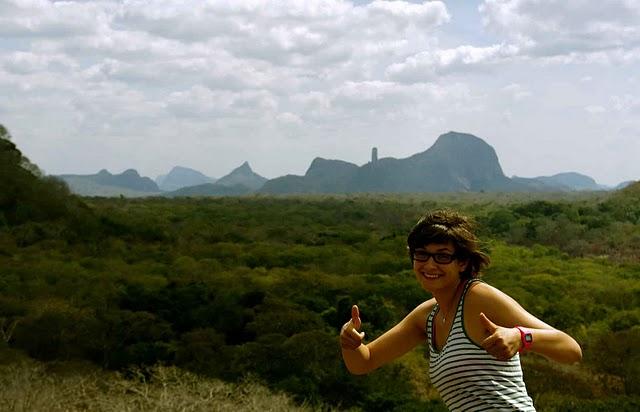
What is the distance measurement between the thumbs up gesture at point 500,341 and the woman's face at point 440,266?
0.92ft

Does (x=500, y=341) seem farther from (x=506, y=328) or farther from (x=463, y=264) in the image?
(x=463, y=264)

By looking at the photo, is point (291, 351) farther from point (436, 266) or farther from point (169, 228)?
point (169, 228)

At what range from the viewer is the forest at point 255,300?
19.6 metres

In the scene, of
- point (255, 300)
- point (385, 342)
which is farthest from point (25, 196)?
point (385, 342)

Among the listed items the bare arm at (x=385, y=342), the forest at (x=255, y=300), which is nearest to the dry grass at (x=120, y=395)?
the forest at (x=255, y=300)

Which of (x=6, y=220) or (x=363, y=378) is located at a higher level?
(x=6, y=220)

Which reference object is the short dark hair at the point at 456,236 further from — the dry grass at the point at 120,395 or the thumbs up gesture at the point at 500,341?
the dry grass at the point at 120,395

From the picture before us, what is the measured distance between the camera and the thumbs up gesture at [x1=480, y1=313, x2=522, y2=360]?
7.22ft

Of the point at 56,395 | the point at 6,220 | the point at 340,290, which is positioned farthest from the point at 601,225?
the point at 56,395

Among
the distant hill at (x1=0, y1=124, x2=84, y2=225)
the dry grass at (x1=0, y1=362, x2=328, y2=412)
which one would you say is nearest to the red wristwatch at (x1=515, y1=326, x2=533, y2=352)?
the dry grass at (x1=0, y1=362, x2=328, y2=412)

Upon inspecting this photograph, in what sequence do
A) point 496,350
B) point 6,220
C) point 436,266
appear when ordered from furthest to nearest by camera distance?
point 6,220
point 436,266
point 496,350

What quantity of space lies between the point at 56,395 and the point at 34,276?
64.9 feet

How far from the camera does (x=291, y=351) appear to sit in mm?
20594

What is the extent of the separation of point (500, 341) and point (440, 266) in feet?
1.29
